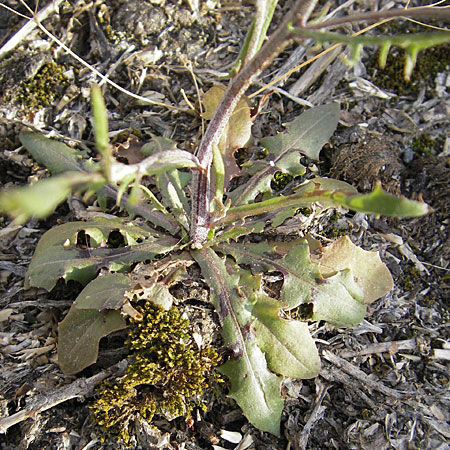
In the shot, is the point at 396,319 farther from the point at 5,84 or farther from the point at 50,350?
the point at 5,84

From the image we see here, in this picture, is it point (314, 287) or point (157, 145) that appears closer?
point (314, 287)

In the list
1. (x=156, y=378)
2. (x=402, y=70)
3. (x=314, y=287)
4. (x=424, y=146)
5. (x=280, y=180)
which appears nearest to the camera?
(x=156, y=378)

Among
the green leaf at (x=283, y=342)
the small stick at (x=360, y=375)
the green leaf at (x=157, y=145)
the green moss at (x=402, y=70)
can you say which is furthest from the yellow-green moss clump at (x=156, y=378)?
the green moss at (x=402, y=70)

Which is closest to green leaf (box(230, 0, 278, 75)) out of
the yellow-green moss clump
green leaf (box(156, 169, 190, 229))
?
green leaf (box(156, 169, 190, 229))

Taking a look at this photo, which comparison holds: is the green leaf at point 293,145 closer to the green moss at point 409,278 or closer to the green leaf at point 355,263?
the green leaf at point 355,263

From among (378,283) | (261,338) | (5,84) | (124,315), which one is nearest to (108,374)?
(124,315)

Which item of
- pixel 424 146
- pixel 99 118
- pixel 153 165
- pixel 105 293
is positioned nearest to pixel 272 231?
pixel 105 293

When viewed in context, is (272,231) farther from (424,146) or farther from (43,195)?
(43,195)
